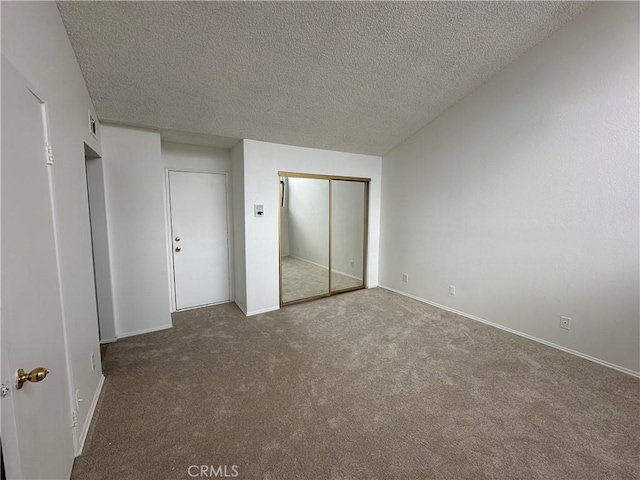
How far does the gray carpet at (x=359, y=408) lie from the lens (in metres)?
1.54

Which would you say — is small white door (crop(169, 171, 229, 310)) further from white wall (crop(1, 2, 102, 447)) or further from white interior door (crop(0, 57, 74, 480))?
white interior door (crop(0, 57, 74, 480))

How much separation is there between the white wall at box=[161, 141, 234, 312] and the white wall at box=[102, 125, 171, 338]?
1.31ft

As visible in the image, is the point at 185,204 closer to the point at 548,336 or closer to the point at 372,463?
the point at 372,463

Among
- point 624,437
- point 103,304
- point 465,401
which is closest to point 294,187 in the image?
point 103,304

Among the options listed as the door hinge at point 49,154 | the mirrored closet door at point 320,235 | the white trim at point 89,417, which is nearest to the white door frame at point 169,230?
the mirrored closet door at point 320,235

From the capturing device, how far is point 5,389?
2.94 ft

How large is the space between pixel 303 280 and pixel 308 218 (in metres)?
1.04

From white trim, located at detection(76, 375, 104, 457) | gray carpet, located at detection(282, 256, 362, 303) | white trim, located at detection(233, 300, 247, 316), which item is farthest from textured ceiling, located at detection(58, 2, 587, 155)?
white trim, located at detection(76, 375, 104, 457)

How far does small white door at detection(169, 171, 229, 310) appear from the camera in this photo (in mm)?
3752

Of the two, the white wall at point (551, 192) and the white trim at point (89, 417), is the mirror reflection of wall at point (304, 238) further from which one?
the white trim at point (89, 417)

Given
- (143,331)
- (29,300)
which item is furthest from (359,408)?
(143,331)

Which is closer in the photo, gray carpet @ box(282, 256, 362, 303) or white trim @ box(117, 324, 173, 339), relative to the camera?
white trim @ box(117, 324, 173, 339)

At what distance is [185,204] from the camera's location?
12.4 feet

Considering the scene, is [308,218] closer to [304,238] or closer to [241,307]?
[304,238]
